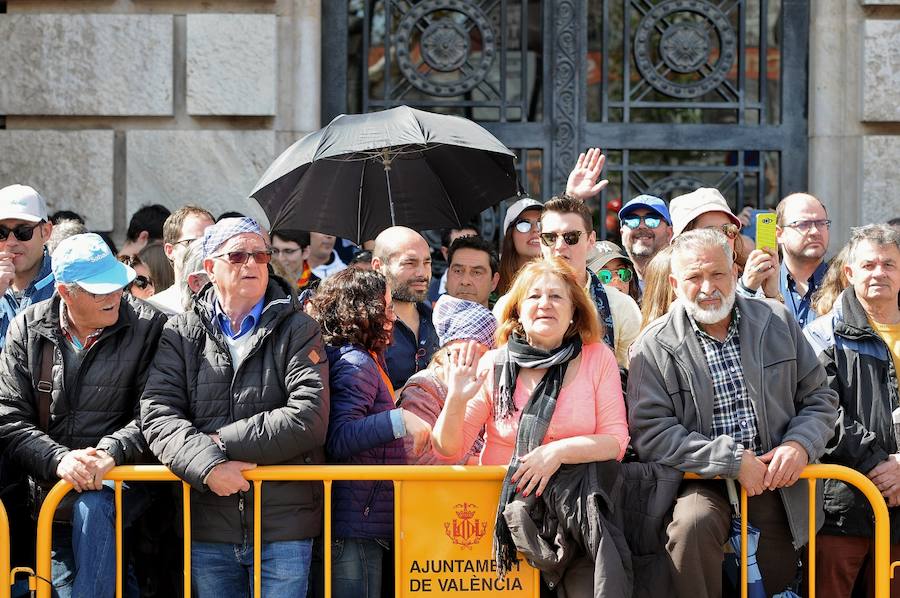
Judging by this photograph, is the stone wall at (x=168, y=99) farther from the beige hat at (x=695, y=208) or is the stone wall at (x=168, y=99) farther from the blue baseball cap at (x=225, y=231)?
the blue baseball cap at (x=225, y=231)

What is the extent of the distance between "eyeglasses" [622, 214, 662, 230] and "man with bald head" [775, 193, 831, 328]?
574mm

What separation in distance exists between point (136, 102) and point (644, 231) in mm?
3257

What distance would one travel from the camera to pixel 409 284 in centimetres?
543

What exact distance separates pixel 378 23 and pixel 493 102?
888 millimetres

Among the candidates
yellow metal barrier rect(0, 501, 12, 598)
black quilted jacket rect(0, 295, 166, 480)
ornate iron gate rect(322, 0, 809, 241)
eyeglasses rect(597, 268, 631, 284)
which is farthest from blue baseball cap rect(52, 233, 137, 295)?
ornate iron gate rect(322, 0, 809, 241)

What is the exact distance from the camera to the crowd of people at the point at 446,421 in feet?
13.9

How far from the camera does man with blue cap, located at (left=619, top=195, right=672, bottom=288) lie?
19.7 feet

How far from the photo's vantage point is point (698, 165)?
7.80 meters

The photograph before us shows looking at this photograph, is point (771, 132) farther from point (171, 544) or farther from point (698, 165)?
point (171, 544)

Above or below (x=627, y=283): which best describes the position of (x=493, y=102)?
above

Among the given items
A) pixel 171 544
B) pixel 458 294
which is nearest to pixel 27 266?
pixel 171 544

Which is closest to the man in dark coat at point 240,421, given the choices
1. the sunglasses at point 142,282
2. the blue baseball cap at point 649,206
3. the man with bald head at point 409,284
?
the man with bald head at point 409,284

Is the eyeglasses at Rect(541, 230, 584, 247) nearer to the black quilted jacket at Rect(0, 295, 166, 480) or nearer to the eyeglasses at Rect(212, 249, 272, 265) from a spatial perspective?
the eyeglasses at Rect(212, 249, 272, 265)

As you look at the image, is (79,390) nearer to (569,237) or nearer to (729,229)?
(569,237)
